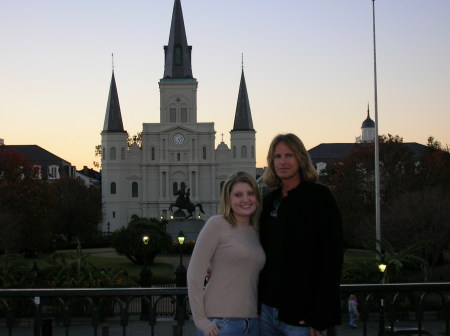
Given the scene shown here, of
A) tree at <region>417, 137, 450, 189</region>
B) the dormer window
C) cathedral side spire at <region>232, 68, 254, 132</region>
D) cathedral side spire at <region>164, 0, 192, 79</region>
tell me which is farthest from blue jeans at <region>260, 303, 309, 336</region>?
the dormer window

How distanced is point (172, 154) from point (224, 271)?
316 ft

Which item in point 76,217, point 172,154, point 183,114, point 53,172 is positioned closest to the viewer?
point 76,217

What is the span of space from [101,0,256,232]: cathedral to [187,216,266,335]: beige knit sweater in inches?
3699

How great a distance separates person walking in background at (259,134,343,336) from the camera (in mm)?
5875

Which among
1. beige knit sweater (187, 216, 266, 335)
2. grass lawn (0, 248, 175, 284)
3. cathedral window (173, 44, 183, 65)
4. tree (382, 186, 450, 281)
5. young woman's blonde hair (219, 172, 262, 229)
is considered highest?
cathedral window (173, 44, 183, 65)

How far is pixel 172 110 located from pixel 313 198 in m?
97.8

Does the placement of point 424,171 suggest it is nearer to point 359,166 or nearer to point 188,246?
point 359,166

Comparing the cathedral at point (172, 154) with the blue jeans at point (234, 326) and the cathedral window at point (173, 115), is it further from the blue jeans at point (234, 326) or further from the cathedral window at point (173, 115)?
the blue jeans at point (234, 326)

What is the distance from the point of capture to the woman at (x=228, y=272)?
6.10 metres

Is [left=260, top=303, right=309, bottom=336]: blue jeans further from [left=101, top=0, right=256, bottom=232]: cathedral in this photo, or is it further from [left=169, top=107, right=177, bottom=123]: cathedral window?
[left=169, top=107, right=177, bottom=123]: cathedral window

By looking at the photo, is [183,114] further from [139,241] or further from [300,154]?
[300,154]

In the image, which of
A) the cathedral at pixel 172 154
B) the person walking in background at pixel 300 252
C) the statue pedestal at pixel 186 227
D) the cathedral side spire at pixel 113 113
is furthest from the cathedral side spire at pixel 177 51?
the person walking in background at pixel 300 252

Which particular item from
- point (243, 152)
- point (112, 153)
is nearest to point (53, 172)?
point (112, 153)

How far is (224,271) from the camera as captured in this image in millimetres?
6160
